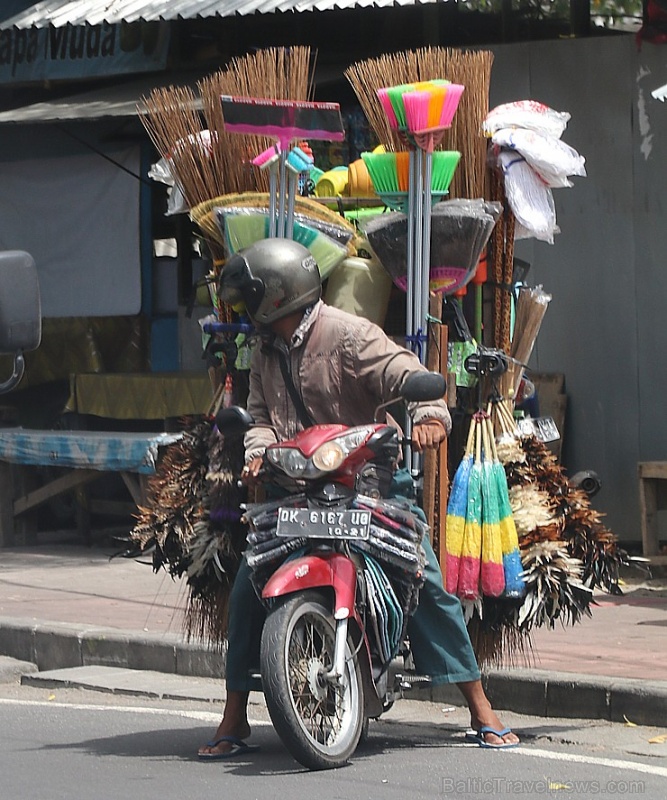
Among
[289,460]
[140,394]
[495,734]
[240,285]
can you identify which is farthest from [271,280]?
[140,394]

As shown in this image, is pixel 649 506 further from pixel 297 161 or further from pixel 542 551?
pixel 297 161

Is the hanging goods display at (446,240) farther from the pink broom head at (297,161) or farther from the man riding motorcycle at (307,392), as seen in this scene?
the man riding motorcycle at (307,392)

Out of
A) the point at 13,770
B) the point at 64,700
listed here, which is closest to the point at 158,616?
the point at 64,700

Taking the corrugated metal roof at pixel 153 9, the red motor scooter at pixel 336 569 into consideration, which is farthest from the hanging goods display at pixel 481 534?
the corrugated metal roof at pixel 153 9

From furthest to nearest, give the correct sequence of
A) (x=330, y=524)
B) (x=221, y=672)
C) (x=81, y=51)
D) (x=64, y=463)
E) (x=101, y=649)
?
(x=81, y=51) → (x=64, y=463) → (x=101, y=649) → (x=221, y=672) → (x=330, y=524)

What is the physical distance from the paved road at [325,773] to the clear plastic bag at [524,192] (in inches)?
69.3

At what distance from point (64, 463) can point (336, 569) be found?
613cm

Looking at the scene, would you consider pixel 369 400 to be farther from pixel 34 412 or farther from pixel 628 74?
pixel 34 412

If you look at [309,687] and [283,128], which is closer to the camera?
[309,687]

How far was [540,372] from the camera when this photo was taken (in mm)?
9336

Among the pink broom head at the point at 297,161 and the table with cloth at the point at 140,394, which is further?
the table with cloth at the point at 140,394

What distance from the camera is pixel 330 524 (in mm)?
4551

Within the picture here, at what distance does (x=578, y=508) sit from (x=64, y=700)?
249cm

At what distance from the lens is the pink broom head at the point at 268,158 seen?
5.19 metres
